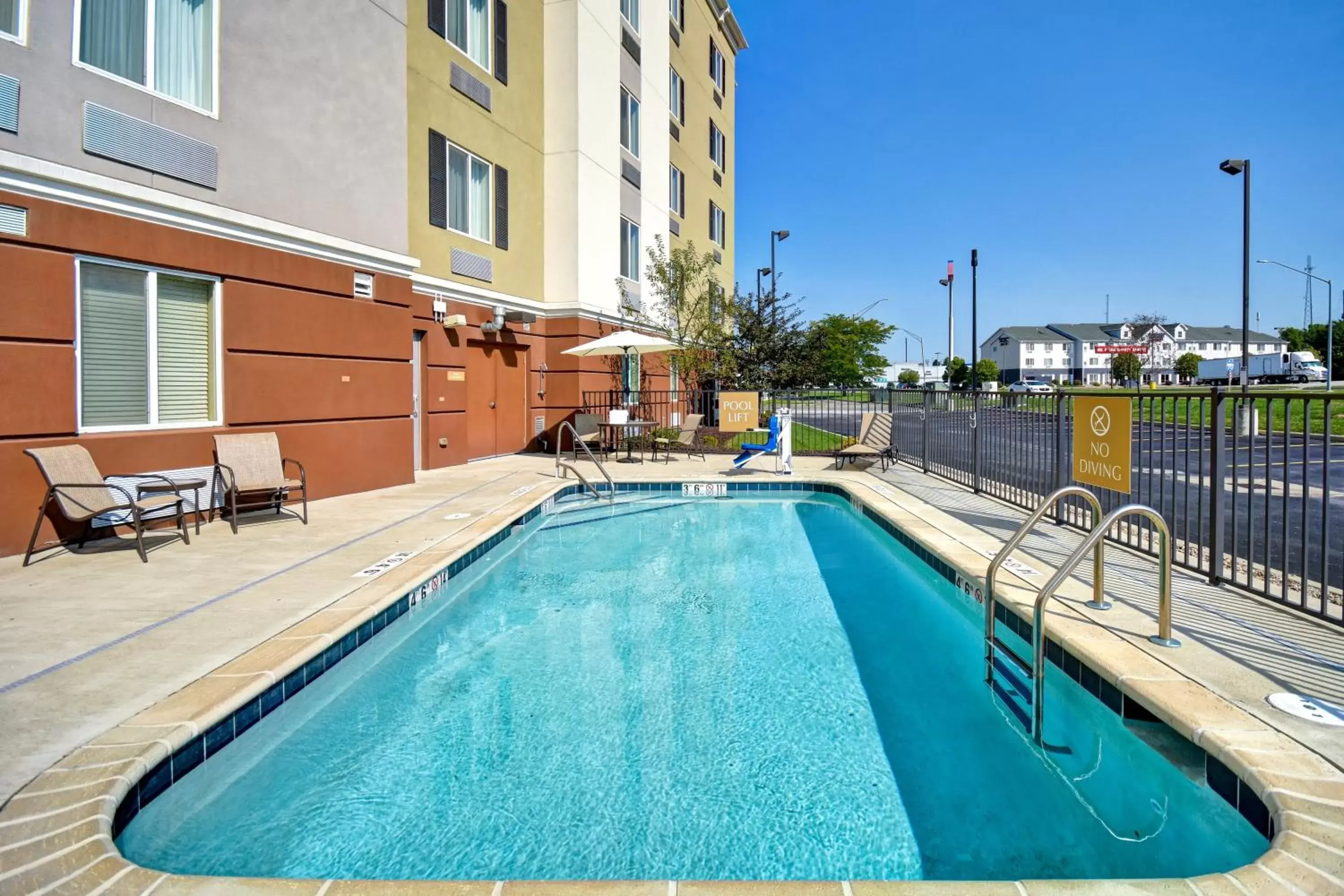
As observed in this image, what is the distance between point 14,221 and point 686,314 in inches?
593

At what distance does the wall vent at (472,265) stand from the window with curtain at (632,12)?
8634mm

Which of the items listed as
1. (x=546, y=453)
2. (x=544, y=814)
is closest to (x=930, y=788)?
(x=544, y=814)

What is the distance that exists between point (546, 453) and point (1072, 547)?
1144 centimetres

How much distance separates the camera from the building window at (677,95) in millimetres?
22047

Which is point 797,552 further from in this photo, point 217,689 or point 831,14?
point 831,14

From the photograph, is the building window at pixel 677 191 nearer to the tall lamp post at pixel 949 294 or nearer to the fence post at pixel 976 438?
the fence post at pixel 976 438

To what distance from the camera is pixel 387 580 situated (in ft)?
17.3

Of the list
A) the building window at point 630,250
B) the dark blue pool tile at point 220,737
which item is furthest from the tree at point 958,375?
the dark blue pool tile at point 220,737

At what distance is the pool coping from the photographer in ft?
6.97

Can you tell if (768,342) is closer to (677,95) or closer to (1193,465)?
(677,95)

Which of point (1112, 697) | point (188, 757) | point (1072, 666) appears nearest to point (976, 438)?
point (1072, 666)

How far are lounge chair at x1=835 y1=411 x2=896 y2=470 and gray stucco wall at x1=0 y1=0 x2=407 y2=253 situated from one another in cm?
785

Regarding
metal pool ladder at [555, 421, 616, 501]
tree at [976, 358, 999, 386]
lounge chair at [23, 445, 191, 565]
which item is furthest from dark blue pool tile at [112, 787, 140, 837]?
tree at [976, 358, 999, 386]

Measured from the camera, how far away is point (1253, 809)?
2551 millimetres
